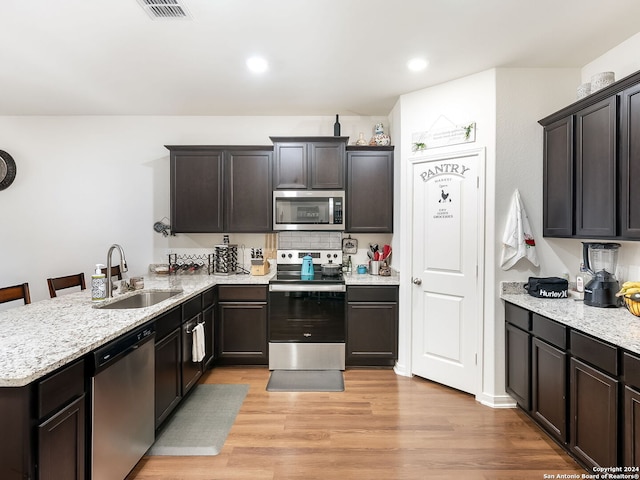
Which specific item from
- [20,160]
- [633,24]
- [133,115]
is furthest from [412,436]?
[20,160]

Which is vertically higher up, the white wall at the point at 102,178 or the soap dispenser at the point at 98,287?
the white wall at the point at 102,178

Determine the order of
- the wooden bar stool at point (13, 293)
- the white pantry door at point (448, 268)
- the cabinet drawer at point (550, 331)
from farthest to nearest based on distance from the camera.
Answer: the white pantry door at point (448, 268) → the wooden bar stool at point (13, 293) → the cabinet drawer at point (550, 331)

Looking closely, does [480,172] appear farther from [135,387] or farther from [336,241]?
[135,387]

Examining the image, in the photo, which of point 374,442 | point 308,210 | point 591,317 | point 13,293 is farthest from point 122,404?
point 591,317

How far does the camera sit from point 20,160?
398 centimetres

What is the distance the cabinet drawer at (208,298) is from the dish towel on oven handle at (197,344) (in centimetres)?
30

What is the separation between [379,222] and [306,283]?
1089 mm

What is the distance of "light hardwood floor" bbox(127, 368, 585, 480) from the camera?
2.01 meters

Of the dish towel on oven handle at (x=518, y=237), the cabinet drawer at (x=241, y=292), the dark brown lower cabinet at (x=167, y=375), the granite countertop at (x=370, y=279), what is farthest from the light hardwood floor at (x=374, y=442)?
the dish towel on oven handle at (x=518, y=237)

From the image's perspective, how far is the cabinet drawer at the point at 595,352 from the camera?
1689 millimetres

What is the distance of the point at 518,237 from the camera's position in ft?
8.78

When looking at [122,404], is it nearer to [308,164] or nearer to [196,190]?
[196,190]

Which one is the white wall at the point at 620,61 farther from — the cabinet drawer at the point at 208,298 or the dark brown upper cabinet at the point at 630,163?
the cabinet drawer at the point at 208,298

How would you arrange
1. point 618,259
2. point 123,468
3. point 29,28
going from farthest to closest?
point 618,259 < point 29,28 < point 123,468
